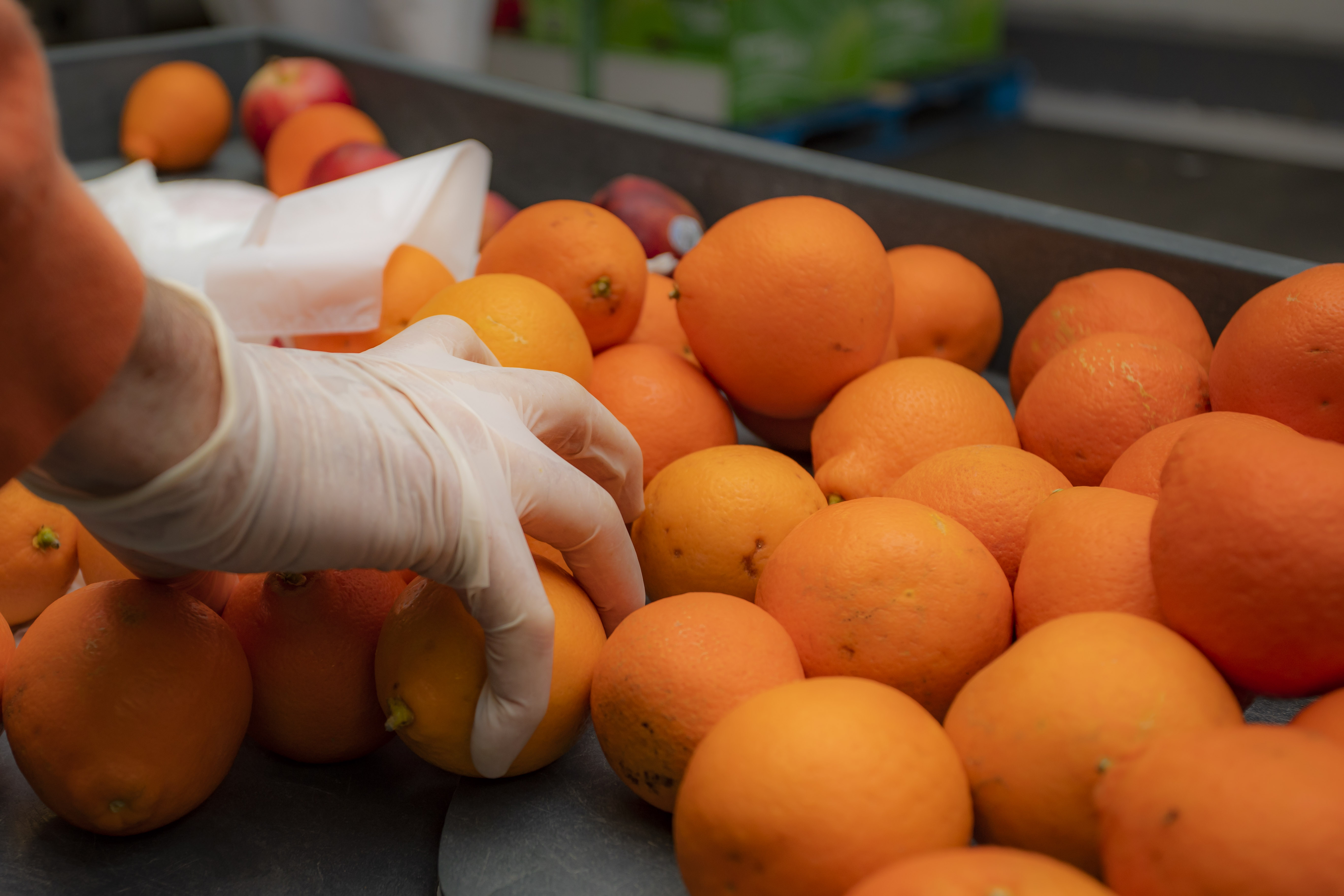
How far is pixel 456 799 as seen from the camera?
0.76 metres

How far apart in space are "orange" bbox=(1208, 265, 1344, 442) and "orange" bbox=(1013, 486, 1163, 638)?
0.22m

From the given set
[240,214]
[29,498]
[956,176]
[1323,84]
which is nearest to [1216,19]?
[1323,84]

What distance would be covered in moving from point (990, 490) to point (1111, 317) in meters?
0.39

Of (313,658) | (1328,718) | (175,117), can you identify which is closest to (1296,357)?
(1328,718)

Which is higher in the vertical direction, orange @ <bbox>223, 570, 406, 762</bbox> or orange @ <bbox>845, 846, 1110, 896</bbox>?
orange @ <bbox>845, 846, 1110, 896</bbox>

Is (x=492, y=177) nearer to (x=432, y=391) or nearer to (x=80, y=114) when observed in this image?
(x=80, y=114)

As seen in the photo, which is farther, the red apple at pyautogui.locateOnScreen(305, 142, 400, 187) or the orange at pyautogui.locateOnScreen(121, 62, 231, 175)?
the orange at pyautogui.locateOnScreen(121, 62, 231, 175)

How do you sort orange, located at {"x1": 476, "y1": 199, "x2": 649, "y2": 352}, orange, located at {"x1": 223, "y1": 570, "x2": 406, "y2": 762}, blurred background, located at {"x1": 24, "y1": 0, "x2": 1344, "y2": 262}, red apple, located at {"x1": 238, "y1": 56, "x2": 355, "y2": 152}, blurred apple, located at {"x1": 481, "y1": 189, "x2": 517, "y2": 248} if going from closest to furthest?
orange, located at {"x1": 223, "y1": 570, "x2": 406, "y2": 762}
orange, located at {"x1": 476, "y1": 199, "x2": 649, "y2": 352}
blurred apple, located at {"x1": 481, "y1": 189, "x2": 517, "y2": 248}
red apple, located at {"x1": 238, "y1": 56, "x2": 355, "y2": 152}
blurred background, located at {"x1": 24, "y1": 0, "x2": 1344, "y2": 262}

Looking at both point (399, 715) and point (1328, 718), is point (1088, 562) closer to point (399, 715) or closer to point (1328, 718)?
point (1328, 718)

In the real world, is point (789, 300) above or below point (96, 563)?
above

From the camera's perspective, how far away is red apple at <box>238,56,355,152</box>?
6.88ft

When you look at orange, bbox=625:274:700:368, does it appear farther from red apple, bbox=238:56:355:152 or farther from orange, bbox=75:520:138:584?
red apple, bbox=238:56:355:152

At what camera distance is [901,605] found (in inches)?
27.8

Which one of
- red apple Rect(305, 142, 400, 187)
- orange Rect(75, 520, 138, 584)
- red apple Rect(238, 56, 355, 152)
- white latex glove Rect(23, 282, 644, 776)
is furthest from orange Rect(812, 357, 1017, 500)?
red apple Rect(238, 56, 355, 152)
